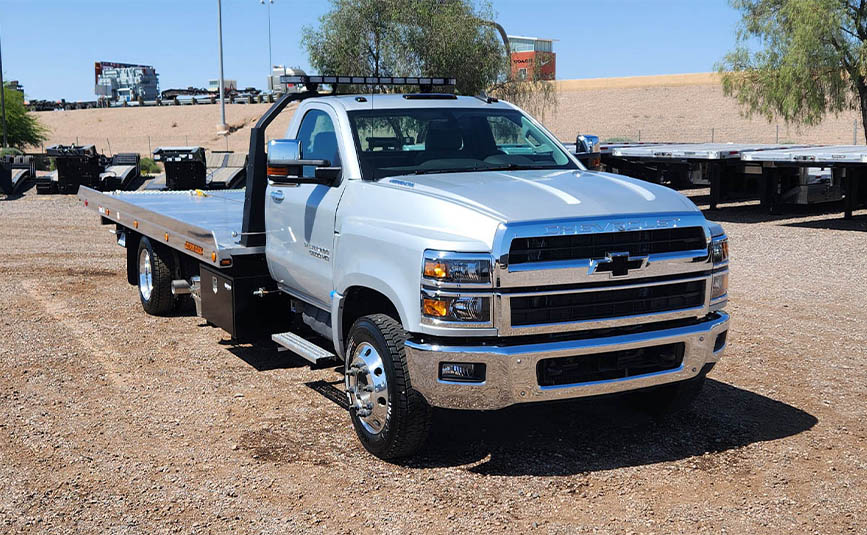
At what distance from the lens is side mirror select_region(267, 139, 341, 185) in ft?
18.6

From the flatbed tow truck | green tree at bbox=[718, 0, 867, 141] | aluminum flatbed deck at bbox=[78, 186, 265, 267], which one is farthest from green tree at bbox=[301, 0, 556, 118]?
the flatbed tow truck

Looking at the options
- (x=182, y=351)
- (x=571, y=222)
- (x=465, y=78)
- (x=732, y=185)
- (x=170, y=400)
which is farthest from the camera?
(x=465, y=78)

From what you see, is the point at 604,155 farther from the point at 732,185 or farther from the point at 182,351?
the point at 182,351

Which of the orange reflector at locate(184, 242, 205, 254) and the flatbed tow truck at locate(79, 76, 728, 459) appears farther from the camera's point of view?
the orange reflector at locate(184, 242, 205, 254)

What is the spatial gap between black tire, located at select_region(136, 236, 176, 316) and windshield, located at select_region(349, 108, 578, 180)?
3641 millimetres

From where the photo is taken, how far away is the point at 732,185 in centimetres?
2020

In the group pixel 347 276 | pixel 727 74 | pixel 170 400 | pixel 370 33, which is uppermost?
pixel 370 33

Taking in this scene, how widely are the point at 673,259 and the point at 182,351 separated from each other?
185 inches

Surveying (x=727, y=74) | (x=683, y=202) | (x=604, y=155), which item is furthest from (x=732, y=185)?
(x=683, y=202)

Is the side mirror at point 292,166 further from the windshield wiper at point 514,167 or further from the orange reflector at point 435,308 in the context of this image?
the orange reflector at point 435,308

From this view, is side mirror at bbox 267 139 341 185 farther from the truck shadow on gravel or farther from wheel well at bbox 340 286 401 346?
the truck shadow on gravel

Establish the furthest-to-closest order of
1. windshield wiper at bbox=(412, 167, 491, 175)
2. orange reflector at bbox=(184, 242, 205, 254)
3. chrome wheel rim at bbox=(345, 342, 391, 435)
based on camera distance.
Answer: orange reflector at bbox=(184, 242, 205, 254)
windshield wiper at bbox=(412, 167, 491, 175)
chrome wheel rim at bbox=(345, 342, 391, 435)

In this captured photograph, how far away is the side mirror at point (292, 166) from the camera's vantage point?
5.66 metres

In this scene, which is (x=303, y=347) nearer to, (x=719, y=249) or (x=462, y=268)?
(x=462, y=268)
